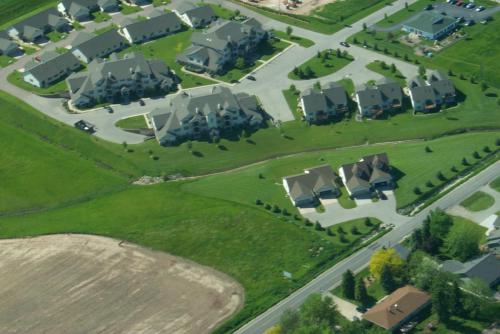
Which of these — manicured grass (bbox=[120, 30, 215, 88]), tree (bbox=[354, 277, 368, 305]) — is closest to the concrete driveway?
tree (bbox=[354, 277, 368, 305])

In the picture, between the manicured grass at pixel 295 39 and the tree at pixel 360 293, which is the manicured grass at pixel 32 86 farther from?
the tree at pixel 360 293

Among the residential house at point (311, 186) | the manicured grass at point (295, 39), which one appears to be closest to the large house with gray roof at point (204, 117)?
the residential house at point (311, 186)

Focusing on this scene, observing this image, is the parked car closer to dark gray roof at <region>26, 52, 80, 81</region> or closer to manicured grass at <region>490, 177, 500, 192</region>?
dark gray roof at <region>26, 52, 80, 81</region>

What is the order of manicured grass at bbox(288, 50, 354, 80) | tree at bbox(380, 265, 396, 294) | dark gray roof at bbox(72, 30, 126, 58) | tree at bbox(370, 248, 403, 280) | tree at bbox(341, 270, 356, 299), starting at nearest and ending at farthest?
tree at bbox(341, 270, 356, 299) < tree at bbox(380, 265, 396, 294) < tree at bbox(370, 248, 403, 280) < manicured grass at bbox(288, 50, 354, 80) < dark gray roof at bbox(72, 30, 126, 58)

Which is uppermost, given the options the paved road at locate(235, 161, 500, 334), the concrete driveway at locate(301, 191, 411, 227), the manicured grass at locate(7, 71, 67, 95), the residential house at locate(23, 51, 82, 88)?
the residential house at locate(23, 51, 82, 88)

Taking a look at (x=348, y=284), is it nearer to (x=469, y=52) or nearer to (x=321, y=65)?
(x=321, y=65)

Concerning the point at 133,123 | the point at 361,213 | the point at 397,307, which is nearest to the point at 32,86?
the point at 133,123
